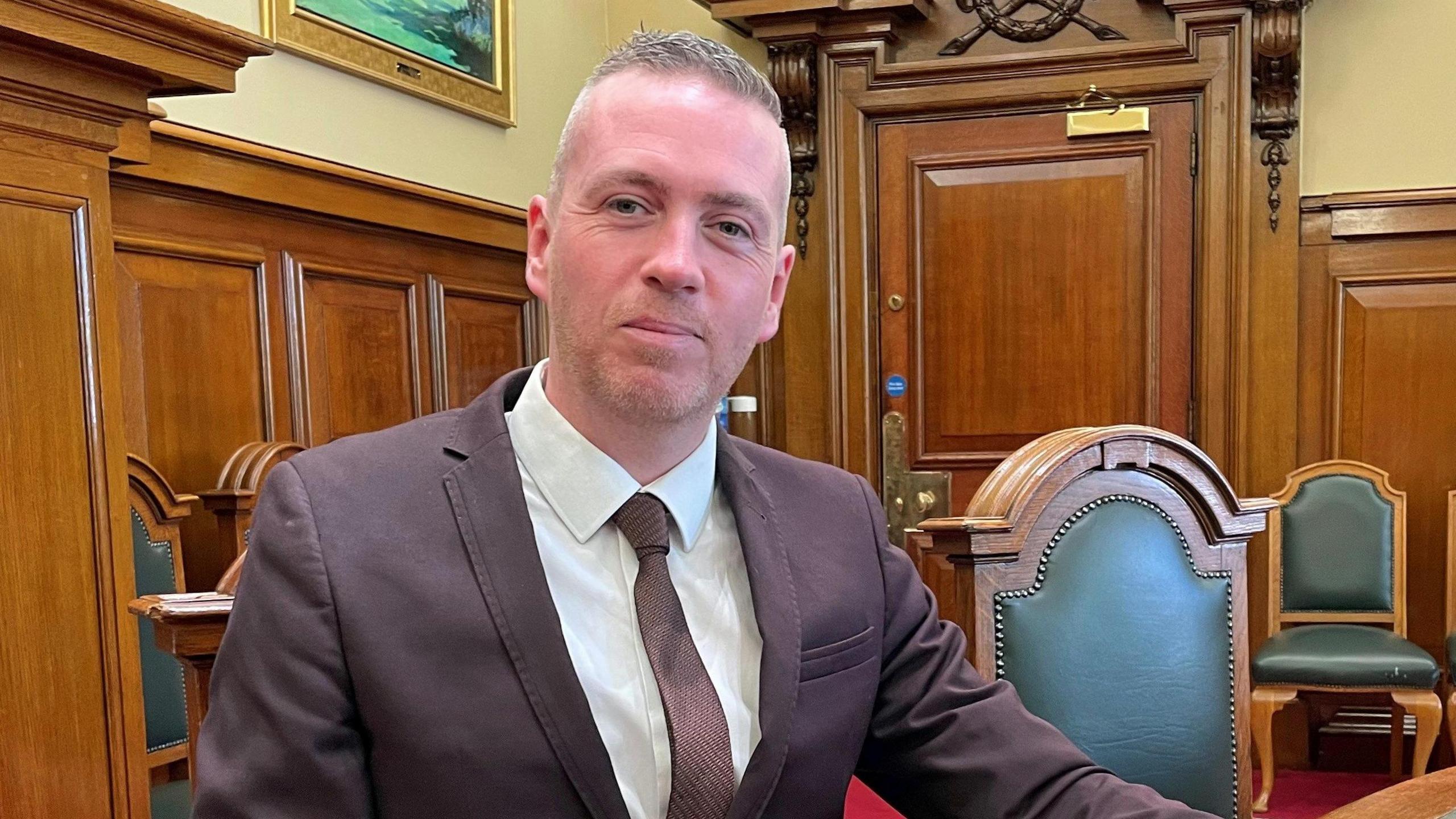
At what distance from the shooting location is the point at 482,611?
1.11 meters

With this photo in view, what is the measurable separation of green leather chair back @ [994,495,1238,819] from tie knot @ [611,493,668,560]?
660 millimetres

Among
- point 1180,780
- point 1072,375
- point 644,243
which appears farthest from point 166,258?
point 1072,375

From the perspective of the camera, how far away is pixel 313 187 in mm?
3176

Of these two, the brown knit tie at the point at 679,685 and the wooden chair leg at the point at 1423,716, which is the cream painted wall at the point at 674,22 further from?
the brown knit tie at the point at 679,685

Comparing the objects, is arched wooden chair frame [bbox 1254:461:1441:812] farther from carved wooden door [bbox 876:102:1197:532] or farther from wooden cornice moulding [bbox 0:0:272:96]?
wooden cornice moulding [bbox 0:0:272:96]

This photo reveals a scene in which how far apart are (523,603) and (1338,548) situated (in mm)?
3682

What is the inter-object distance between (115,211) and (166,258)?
0.53ft

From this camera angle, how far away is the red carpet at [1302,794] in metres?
3.39

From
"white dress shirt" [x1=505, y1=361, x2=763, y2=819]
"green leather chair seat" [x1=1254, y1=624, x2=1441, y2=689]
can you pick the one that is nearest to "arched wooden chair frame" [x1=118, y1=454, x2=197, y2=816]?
"white dress shirt" [x1=505, y1=361, x2=763, y2=819]

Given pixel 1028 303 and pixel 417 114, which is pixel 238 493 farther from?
pixel 1028 303

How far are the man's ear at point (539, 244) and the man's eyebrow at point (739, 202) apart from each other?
0.21 metres

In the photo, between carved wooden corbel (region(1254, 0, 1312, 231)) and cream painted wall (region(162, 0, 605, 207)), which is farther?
carved wooden corbel (region(1254, 0, 1312, 231))

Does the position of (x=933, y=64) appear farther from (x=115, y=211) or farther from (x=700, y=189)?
(x=700, y=189)

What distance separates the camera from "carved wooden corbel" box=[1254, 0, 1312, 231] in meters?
3.96
